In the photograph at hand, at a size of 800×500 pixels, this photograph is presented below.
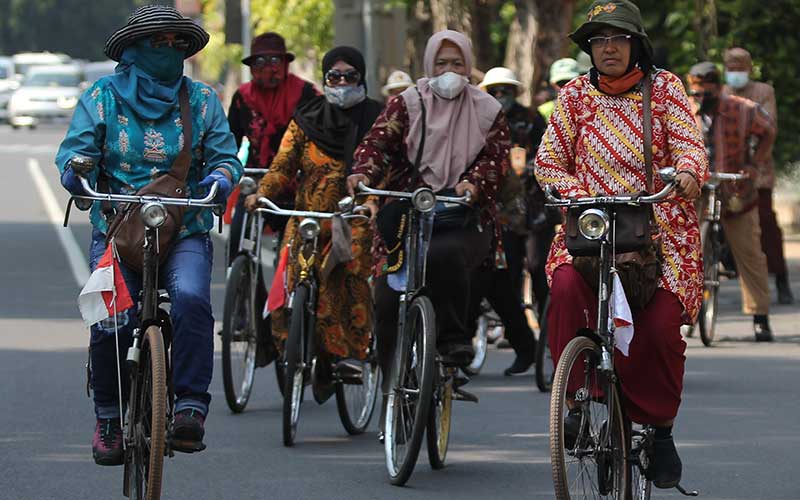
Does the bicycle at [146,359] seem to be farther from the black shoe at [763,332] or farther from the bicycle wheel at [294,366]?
the black shoe at [763,332]

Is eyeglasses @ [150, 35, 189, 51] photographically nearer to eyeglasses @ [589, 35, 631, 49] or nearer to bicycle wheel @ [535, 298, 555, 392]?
eyeglasses @ [589, 35, 631, 49]

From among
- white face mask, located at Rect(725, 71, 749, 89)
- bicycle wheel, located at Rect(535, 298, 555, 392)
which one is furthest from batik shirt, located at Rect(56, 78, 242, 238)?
white face mask, located at Rect(725, 71, 749, 89)

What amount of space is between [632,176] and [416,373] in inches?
64.0

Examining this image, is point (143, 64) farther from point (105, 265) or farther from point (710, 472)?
point (710, 472)

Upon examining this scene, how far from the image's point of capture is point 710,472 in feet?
27.9

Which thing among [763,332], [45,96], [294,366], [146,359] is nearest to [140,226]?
[146,359]

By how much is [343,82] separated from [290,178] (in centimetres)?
54

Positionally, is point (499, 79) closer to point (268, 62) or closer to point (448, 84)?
point (268, 62)

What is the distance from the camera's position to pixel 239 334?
1044 centimetres

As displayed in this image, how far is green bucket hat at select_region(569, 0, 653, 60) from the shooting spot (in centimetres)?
693

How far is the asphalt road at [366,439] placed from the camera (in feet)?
26.5

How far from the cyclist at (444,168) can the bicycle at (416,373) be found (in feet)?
0.55

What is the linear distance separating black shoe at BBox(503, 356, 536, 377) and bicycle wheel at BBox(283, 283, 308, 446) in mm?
2674

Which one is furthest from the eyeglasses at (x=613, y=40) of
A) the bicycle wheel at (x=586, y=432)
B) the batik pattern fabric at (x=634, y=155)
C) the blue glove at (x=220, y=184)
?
the blue glove at (x=220, y=184)
